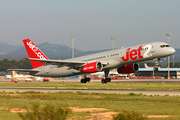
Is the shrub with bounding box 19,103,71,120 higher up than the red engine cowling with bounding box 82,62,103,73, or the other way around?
the red engine cowling with bounding box 82,62,103,73

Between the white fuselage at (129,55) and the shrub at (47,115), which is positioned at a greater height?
the white fuselage at (129,55)

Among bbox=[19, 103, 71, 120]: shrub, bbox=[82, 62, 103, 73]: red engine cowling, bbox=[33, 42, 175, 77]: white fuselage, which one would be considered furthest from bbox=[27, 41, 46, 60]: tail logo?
bbox=[19, 103, 71, 120]: shrub

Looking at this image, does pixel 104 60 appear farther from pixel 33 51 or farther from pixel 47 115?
pixel 47 115

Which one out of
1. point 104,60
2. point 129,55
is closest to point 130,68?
point 104,60

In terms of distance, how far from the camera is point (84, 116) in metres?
16.5

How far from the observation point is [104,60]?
1832 inches

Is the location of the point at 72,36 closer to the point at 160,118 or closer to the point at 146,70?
the point at 146,70

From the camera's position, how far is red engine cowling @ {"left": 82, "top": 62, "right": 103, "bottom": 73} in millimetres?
45312

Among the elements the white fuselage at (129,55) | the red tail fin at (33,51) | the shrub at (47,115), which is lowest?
the shrub at (47,115)

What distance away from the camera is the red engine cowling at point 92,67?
1784 inches

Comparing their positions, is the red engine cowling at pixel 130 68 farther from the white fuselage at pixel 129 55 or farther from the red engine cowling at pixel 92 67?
the red engine cowling at pixel 92 67

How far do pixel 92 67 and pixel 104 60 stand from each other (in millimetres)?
2703

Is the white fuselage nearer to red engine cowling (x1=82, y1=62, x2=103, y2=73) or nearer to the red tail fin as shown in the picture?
red engine cowling (x1=82, y1=62, x2=103, y2=73)

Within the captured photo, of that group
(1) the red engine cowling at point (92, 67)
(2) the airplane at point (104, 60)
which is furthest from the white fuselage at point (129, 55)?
(1) the red engine cowling at point (92, 67)
